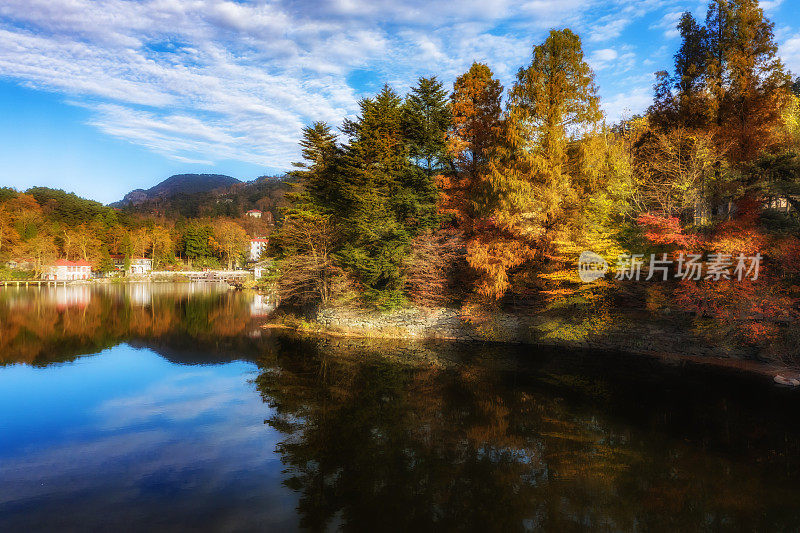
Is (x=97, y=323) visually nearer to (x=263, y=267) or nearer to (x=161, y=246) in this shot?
(x=263, y=267)

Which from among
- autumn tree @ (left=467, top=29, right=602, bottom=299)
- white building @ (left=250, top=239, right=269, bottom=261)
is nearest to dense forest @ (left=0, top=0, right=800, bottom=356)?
autumn tree @ (left=467, top=29, right=602, bottom=299)

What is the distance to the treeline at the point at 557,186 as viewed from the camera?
15.5 m

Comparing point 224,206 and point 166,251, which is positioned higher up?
point 224,206

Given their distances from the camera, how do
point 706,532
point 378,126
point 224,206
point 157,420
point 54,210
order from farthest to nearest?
1. point 224,206
2. point 54,210
3. point 378,126
4. point 157,420
5. point 706,532

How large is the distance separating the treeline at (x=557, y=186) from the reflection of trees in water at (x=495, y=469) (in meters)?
7.92

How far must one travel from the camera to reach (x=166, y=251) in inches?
3061

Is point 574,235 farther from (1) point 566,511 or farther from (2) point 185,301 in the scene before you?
(2) point 185,301

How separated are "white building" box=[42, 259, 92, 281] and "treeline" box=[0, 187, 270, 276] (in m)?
1.27

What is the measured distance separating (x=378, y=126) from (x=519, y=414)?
17822mm

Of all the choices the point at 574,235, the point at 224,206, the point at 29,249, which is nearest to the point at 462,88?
the point at 574,235

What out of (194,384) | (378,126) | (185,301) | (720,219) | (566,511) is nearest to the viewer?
(566,511)

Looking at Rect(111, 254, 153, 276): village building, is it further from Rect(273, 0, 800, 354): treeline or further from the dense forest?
Rect(273, 0, 800, 354): treeline

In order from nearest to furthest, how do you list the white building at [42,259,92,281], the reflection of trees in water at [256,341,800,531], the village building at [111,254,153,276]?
the reflection of trees in water at [256,341,800,531] → the white building at [42,259,92,281] → the village building at [111,254,153,276]

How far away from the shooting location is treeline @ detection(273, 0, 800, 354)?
15.5 meters
